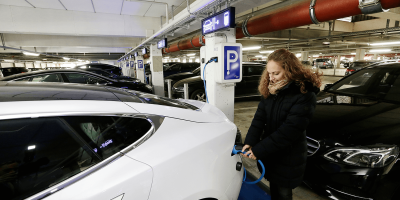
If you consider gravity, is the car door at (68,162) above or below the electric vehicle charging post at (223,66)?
below

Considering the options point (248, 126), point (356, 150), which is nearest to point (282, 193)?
point (356, 150)

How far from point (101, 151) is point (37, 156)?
271mm

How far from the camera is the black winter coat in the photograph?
4.33 ft

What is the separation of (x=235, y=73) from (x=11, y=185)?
3206 millimetres

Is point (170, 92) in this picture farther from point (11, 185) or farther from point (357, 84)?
point (11, 185)

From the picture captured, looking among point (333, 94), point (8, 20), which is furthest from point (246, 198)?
point (8, 20)

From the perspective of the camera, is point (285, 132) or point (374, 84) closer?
point (285, 132)

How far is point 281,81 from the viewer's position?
4.50 feet

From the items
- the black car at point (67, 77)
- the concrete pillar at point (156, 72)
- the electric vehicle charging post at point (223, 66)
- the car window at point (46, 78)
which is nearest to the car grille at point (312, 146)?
the electric vehicle charging post at point (223, 66)

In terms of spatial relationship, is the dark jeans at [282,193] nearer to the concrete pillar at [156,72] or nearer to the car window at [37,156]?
the car window at [37,156]

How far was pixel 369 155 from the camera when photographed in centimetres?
168

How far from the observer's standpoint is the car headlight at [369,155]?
1653 millimetres

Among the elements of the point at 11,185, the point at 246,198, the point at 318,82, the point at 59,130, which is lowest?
the point at 246,198

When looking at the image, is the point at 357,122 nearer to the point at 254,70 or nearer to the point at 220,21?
the point at 220,21
